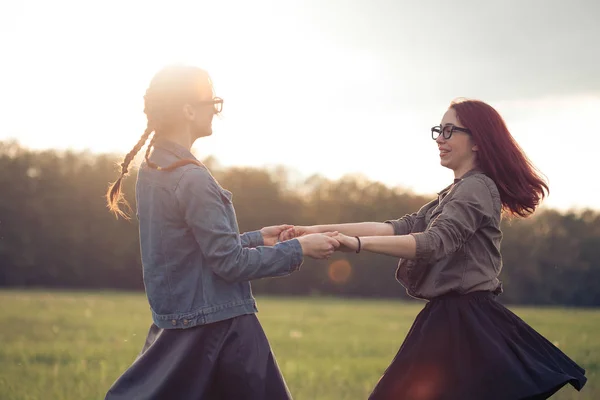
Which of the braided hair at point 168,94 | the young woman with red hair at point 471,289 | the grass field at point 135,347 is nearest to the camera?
the braided hair at point 168,94

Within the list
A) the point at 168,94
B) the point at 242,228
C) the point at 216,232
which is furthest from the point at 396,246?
the point at 242,228

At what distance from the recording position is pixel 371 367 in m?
10.6

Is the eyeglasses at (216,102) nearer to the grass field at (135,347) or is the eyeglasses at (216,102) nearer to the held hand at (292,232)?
the held hand at (292,232)

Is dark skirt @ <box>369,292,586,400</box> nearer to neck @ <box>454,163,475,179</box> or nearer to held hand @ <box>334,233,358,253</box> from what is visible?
held hand @ <box>334,233,358,253</box>

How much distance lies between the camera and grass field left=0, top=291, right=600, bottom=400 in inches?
321

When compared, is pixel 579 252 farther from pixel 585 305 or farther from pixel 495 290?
pixel 495 290

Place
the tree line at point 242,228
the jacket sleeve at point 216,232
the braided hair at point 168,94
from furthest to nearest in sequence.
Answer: the tree line at point 242,228 < the braided hair at point 168,94 < the jacket sleeve at point 216,232

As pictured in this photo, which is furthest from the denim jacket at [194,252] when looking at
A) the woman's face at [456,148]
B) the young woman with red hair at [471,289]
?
the woman's face at [456,148]

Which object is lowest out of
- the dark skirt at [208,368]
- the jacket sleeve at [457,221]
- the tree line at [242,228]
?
the tree line at [242,228]

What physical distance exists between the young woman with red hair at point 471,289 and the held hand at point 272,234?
2.22 feet

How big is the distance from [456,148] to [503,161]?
0.29m

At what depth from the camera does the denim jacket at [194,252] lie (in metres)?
3.53

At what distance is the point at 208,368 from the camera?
3.57m

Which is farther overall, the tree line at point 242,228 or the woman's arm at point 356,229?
the tree line at point 242,228
